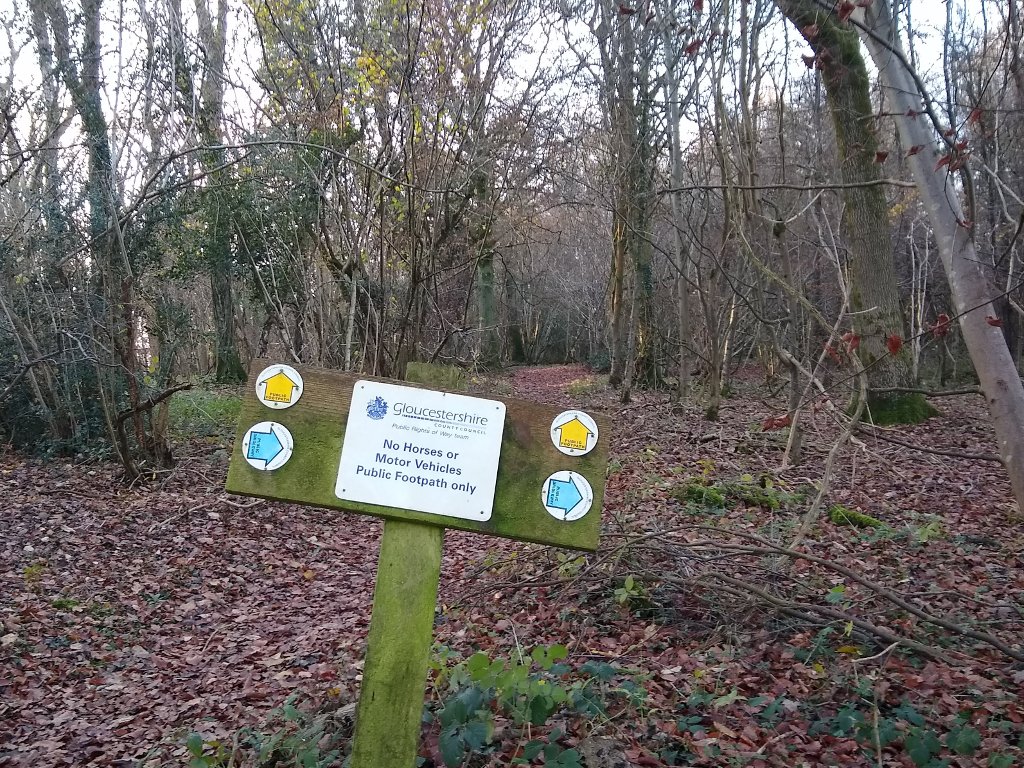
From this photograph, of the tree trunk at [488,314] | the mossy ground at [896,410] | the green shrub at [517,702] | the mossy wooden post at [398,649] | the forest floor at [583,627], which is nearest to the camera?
the mossy wooden post at [398,649]

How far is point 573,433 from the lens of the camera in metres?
2.41

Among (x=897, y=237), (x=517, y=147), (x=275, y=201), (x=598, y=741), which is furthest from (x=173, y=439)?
(x=897, y=237)

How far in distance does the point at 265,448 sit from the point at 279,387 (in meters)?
0.19

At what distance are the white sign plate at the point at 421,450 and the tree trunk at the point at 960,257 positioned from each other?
301cm

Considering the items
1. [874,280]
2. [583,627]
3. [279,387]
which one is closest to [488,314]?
[874,280]

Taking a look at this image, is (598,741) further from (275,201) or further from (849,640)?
(275,201)

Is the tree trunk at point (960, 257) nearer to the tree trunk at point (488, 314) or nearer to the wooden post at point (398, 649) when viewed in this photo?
the wooden post at point (398, 649)

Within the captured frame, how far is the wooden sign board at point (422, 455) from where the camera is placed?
7.68ft

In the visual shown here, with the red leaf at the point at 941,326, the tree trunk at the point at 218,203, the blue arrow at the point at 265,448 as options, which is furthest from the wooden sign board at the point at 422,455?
the tree trunk at the point at 218,203

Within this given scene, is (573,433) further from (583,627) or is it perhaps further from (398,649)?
(583,627)

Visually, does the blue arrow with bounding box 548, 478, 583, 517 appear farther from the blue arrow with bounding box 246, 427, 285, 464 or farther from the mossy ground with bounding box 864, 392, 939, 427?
the mossy ground with bounding box 864, 392, 939, 427

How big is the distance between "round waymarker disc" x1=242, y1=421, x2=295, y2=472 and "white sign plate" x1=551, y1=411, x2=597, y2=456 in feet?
2.66

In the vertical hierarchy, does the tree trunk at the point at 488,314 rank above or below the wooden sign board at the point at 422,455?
above

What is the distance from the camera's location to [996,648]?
3.81 m
